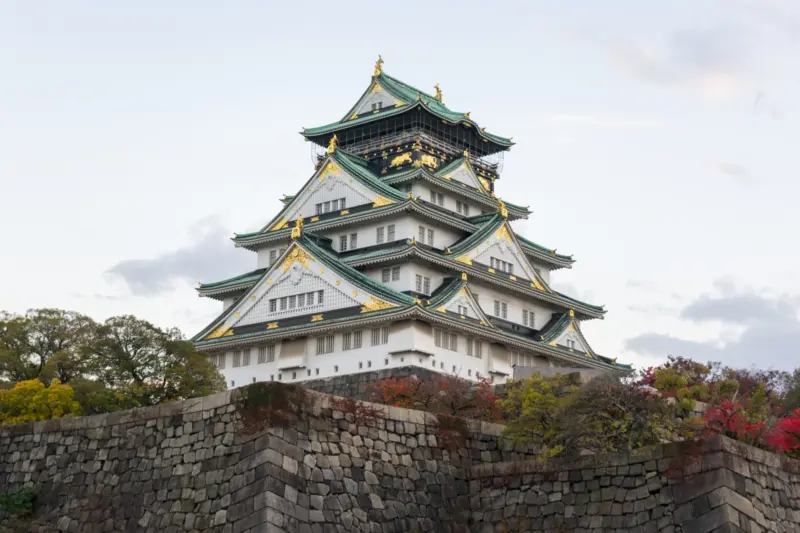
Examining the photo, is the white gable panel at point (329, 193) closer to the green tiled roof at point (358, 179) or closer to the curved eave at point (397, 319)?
the green tiled roof at point (358, 179)

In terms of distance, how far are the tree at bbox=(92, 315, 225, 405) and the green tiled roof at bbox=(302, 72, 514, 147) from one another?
83.0ft

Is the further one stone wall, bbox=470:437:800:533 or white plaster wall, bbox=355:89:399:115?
white plaster wall, bbox=355:89:399:115

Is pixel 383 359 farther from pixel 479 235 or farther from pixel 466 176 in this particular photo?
pixel 466 176

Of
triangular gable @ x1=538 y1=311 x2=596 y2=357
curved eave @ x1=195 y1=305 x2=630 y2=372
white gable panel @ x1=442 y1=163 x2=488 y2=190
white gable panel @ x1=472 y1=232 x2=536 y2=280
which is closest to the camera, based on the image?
curved eave @ x1=195 y1=305 x2=630 y2=372

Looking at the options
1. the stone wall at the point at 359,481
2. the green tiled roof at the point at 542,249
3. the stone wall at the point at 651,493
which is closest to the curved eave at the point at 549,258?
the green tiled roof at the point at 542,249

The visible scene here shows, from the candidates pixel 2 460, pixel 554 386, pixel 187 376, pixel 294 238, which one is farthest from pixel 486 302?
pixel 2 460

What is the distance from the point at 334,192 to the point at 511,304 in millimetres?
10893

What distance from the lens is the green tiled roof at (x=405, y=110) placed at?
64.3 meters

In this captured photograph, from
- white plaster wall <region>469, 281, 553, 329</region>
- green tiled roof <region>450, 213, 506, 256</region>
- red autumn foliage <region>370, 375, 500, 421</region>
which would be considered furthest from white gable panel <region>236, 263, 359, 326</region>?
red autumn foliage <region>370, 375, 500, 421</region>

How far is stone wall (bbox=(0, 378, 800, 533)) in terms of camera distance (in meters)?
20.3

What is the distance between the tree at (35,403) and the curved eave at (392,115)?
3178 cm

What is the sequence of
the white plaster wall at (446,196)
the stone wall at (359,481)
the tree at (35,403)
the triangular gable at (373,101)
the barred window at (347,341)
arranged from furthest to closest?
the triangular gable at (373,101)
the white plaster wall at (446,196)
the barred window at (347,341)
the tree at (35,403)
the stone wall at (359,481)

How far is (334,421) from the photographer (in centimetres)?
2202

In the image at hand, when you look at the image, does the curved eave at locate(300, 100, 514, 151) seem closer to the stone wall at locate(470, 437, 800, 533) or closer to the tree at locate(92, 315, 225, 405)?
the tree at locate(92, 315, 225, 405)
